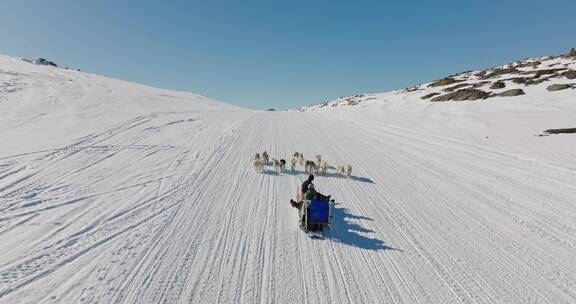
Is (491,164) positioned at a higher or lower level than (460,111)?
lower

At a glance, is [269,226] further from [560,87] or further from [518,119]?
[560,87]

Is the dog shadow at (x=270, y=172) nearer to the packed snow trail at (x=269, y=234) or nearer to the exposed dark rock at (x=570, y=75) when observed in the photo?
the packed snow trail at (x=269, y=234)

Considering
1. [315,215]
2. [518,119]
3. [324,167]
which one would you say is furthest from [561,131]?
[315,215]

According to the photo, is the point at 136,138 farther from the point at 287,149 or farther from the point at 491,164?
the point at 491,164

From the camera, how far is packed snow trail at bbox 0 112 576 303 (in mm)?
4961

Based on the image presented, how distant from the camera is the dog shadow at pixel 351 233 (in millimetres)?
6512

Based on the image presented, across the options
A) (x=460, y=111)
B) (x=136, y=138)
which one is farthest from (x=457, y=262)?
(x=460, y=111)

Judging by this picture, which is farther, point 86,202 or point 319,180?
point 319,180

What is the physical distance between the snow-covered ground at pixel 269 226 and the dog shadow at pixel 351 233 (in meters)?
0.05

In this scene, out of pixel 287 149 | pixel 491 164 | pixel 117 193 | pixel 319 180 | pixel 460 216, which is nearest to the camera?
pixel 460 216

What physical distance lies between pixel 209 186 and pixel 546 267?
9171 mm

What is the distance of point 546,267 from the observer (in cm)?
576

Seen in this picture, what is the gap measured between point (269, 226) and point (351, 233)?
2.08 meters

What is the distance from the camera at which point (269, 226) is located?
720cm
